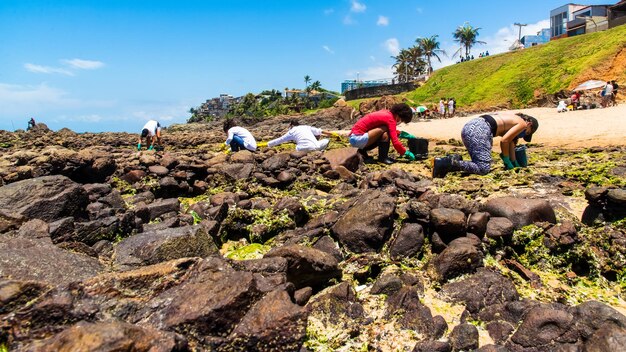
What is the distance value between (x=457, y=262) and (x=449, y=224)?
1.63 ft

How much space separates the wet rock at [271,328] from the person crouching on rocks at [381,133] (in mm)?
6131

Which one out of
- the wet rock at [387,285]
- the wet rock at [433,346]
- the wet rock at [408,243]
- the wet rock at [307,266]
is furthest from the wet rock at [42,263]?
the wet rock at [408,243]

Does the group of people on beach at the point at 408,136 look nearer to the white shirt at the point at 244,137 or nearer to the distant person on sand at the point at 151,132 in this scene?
the white shirt at the point at 244,137

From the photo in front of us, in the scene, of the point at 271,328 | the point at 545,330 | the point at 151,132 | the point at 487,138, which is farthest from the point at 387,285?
the point at 151,132

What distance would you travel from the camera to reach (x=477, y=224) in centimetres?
418

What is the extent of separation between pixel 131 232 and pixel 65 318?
7.72 feet

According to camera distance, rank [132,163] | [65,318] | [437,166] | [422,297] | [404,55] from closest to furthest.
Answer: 1. [65,318]
2. [422,297]
3. [437,166]
4. [132,163]
5. [404,55]

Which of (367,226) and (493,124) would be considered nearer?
(367,226)

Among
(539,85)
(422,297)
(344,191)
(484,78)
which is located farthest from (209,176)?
(484,78)

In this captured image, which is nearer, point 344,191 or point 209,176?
point 344,191

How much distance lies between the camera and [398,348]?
293 centimetres

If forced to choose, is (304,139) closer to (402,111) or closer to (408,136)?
(408,136)

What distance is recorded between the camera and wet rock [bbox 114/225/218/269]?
12.0 ft

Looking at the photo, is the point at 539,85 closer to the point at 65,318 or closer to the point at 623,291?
the point at 623,291
